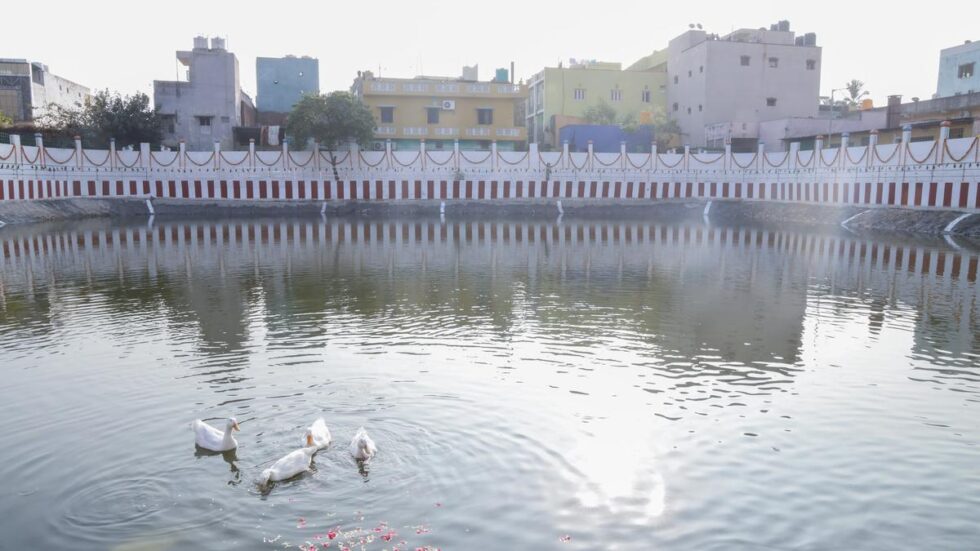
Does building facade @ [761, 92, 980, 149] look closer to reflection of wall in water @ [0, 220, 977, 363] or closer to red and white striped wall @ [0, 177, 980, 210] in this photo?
red and white striped wall @ [0, 177, 980, 210]

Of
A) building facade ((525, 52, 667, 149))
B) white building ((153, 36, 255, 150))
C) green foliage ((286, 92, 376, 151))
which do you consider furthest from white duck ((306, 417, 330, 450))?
building facade ((525, 52, 667, 149))

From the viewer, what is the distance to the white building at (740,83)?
61.0 metres

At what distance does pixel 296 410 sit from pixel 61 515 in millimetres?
3179

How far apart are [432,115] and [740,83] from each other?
2521 cm

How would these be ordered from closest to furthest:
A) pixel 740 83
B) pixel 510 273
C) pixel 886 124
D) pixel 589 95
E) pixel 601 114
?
pixel 510 273 < pixel 886 124 < pixel 740 83 < pixel 601 114 < pixel 589 95

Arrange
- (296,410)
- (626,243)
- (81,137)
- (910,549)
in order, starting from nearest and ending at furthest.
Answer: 1. (910,549)
2. (296,410)
3. (626,243)
4. (81,137)

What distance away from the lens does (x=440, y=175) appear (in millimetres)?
54312

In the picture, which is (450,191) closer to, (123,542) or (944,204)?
(944,204)

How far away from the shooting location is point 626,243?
1281 inches

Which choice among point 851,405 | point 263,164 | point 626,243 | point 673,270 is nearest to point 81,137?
point 263,164

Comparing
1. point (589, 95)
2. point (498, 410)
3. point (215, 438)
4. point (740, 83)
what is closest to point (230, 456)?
point (215, 438)

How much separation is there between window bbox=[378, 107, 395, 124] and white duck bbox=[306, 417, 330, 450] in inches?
2043

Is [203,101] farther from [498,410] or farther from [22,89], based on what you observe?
[498,410]

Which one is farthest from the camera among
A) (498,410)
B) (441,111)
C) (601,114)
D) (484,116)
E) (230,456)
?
(601,114)
